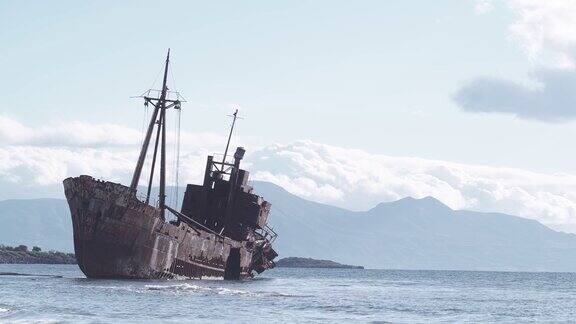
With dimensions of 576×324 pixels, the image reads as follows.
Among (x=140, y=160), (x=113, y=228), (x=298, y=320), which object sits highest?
(x=140, y=160)

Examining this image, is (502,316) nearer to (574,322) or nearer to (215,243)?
(574,322)

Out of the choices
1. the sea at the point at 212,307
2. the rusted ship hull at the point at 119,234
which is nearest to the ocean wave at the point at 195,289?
the sea at the point at 212,307

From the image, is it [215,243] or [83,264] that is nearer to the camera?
[83,264]

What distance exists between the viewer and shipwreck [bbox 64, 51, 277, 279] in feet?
229

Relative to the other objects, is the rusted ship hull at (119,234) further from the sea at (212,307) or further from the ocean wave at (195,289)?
the ocean wave at (195,289)

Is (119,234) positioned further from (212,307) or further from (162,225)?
(212,307)

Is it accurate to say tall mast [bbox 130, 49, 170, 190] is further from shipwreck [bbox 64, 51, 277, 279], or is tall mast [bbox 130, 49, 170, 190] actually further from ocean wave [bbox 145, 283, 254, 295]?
ocean wave [bbox 145, 283, 254, 295]

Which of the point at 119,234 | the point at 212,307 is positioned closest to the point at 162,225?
the point at 119,234

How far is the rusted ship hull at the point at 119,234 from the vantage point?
69.6 m

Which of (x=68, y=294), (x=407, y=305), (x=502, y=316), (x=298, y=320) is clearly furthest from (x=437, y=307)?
(x=68, y=294)

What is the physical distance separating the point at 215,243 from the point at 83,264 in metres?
16.2

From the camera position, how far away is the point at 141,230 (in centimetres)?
7075

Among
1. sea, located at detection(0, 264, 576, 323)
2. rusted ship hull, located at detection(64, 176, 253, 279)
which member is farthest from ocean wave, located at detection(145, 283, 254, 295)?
rusted ship hull, located at detection(64, 176, 253, 279)

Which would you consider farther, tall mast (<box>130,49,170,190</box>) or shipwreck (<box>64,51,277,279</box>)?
tall mast (<box>130,49,170,190</box>)
